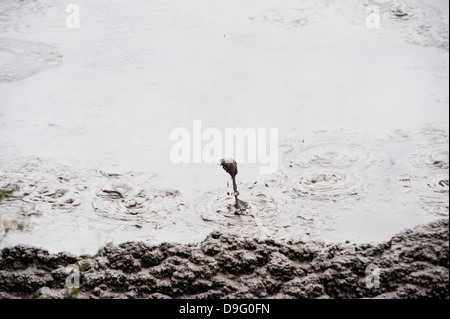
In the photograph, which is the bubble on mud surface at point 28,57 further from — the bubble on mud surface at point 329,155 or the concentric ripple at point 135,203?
the bubble on mud surface at point 329,155

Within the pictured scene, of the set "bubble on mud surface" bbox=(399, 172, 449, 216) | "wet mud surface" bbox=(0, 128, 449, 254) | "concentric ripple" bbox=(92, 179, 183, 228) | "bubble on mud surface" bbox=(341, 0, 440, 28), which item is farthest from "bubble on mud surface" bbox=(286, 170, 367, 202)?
"bubble on mud surface" bbox=(341, 0, 440, 28)

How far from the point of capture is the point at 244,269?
1859mm

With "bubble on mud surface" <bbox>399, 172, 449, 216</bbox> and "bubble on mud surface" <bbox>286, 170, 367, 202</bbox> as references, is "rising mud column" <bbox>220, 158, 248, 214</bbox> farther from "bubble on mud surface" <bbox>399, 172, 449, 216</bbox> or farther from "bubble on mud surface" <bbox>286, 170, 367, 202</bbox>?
"bubble on mud surface" <bbox>399, 172, 449, 216</bbox>

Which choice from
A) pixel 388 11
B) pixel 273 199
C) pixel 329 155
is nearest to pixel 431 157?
pixel 329 155

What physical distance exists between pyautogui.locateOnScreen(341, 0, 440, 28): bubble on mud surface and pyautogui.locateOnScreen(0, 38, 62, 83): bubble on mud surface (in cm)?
138

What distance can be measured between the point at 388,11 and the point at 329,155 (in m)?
0.75

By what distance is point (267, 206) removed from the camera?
84.0 inches

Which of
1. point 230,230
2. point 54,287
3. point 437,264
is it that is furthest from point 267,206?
point 54,287

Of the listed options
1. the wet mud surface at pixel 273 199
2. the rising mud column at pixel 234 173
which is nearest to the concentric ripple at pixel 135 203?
the wet mud surface at pixel 273 199

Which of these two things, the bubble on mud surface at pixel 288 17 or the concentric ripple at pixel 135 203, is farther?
the bubble on mud surface at pixel 288 17

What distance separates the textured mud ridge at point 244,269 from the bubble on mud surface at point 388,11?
1.00 m

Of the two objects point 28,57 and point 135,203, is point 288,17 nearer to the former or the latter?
point 135,203

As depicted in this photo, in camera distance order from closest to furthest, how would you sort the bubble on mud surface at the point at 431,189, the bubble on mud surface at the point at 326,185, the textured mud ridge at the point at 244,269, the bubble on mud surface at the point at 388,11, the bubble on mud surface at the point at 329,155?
the textured mud ridge at the point at 244,269 < the bubble on mud surface at the point at 431,189 < the bubble on mud surface at the point at 326,185 < the bubble on mud surface at the point at 329,155 < the bubble on mud surface at the point at 388,11

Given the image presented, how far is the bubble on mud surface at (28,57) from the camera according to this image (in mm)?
2688
